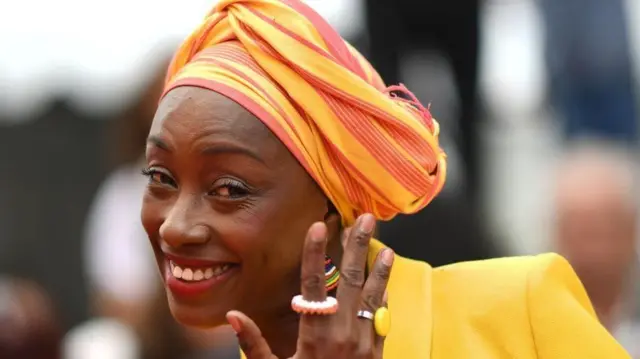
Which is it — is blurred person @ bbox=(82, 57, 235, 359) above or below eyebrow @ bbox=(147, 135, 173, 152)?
below

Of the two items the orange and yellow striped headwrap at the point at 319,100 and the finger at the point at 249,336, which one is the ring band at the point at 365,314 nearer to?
the finger at the point at 249,336

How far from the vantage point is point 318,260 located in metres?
3.03

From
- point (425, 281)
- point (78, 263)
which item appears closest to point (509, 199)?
point (78, 263)

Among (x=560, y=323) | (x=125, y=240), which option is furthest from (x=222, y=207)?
(x=125, y=240)

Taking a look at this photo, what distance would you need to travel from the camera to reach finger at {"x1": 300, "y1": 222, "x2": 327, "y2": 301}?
3031 mm

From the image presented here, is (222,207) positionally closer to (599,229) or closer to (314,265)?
(314,265)

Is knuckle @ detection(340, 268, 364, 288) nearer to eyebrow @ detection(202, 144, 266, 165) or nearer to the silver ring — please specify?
the silver ring

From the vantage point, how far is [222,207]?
339cm

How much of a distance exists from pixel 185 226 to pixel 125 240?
322 centimetres

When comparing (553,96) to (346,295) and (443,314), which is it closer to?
(443,314)

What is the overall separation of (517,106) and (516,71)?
22 centimetres

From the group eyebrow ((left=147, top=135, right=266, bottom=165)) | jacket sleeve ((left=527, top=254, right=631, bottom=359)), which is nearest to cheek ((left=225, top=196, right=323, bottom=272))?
eyebrow ((left=147, top=135, right=266, bottom=165))

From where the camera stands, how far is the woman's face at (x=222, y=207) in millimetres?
3387

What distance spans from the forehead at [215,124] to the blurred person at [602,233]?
8.56ft
